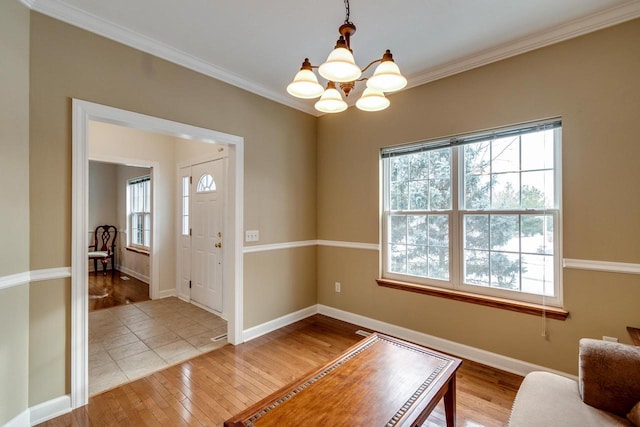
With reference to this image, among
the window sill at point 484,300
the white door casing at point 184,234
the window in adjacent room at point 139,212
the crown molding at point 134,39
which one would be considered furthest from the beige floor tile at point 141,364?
the window in adjacent room at point 139,212

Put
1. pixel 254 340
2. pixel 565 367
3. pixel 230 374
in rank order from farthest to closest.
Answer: pixel 254 340, pixel 230 374, pixel 565 367

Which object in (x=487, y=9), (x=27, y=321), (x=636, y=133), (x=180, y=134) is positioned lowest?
(x=27, y=321)

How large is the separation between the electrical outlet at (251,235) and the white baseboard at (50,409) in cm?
181

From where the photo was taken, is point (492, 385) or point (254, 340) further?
point (254, 340)

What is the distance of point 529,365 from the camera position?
2.41m

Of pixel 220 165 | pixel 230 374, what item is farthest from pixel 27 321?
Answer: pixel 220 165

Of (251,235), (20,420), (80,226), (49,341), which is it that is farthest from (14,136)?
(251,235)

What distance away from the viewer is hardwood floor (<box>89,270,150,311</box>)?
4406 millimetres

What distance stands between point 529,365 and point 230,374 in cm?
253

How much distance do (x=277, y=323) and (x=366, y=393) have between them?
7.35 feet

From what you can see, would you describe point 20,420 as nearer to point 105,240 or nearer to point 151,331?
point 151,331

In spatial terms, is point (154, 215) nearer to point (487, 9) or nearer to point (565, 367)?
point (487, 9)

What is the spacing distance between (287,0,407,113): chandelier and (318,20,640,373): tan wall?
141 centimetres

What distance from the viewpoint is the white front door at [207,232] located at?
3.92 metres
